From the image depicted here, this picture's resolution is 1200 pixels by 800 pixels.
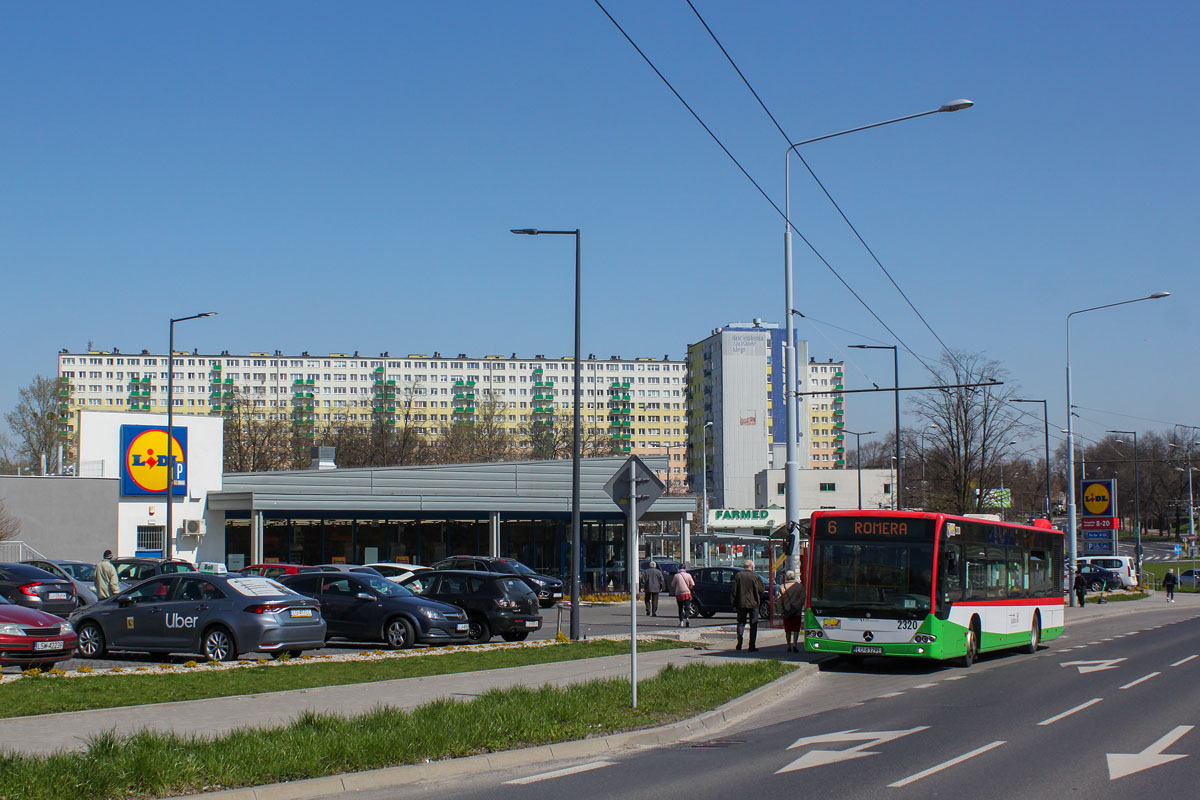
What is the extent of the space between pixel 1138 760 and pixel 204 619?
548 inches

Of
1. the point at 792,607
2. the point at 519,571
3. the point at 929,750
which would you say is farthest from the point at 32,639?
the point at 519,571

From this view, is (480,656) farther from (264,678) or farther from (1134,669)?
(1134,669)

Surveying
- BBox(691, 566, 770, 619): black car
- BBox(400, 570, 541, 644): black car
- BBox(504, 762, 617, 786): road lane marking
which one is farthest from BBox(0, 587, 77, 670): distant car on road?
BBox(691, 566, 770, 619): black car

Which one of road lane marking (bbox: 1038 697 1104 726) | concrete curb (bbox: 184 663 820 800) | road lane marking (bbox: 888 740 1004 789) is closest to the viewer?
concrete curb (bbox: 184 663 820 800)

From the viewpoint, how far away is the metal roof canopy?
1780 inches

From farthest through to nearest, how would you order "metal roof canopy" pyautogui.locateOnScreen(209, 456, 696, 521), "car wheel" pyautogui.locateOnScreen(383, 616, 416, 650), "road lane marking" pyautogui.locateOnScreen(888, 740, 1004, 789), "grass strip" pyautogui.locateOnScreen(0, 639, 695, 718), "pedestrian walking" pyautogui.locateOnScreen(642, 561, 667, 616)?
"metal roof canopy" pyautogui.locateOnScreen(209, 456, 696, 521) → "pedestrian walking" pyautogui.locateOnScreen(642, 561, 667, 616) → "car wheel" pyautogui.locateOnScreen(383, 616, 416, 650) → "grass strip" pyautogui.locateOnScreen(0, 639, 695, 718) → "road lane marking" pyautogui.locateOnScreen(888, 740, 1004, 789)

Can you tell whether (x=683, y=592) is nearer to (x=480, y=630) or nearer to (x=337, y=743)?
(x=480, y=630)

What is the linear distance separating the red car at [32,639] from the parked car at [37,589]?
6.21 meters

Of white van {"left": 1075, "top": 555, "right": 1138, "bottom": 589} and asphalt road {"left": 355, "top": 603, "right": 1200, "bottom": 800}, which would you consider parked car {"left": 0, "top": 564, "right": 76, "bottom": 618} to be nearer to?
asphalt road {"left": 355, "top": 603, "right": 1200, "bottom": 800}

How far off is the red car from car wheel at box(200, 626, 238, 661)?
2.01 metres

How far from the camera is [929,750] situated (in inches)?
456

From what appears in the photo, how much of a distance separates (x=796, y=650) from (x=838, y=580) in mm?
3051

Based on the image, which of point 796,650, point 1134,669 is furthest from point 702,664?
point 1134,669

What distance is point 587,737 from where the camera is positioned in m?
11.5
